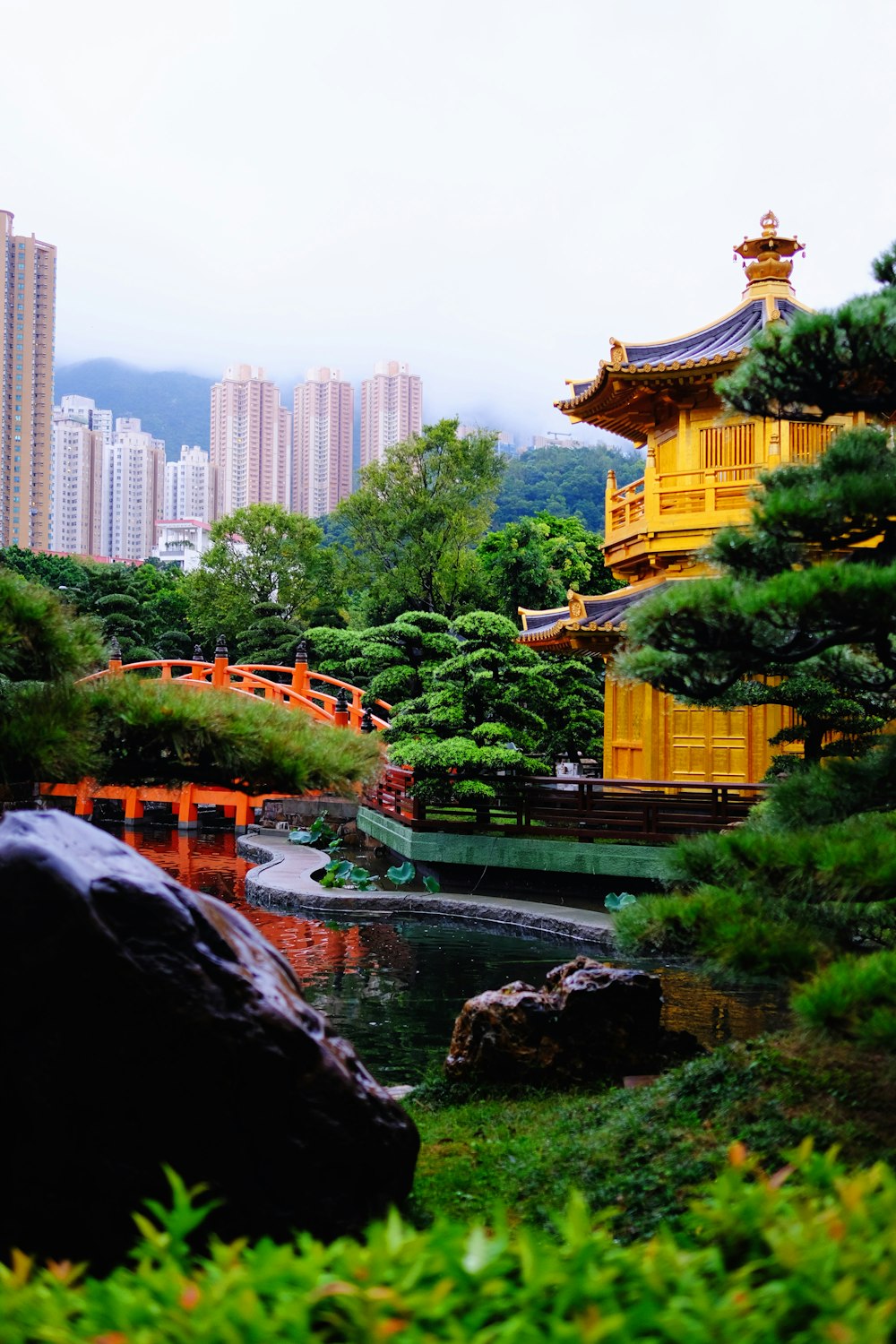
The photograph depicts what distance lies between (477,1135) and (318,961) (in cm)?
507

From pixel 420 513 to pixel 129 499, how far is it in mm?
75148

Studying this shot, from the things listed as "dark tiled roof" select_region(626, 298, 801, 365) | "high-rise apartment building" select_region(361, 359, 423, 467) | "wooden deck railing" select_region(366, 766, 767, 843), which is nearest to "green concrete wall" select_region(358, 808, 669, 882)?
"wooden deck railing" select_region(366, 766, 767, 843)

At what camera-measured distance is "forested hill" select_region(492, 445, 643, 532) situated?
54.2 metres

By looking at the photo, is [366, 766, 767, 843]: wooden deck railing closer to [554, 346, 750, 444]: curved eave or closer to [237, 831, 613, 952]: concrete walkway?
[237, 831, 613, 952]: concrete walkway

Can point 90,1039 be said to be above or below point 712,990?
above

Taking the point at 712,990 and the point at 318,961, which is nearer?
the point at 712,990

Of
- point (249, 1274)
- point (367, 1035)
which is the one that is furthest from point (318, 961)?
point (249, 1274)

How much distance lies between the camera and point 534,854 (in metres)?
13.8

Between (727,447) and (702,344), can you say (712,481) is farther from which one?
(702,344)

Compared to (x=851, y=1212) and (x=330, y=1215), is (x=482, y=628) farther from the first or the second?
(x=851, y=1212)

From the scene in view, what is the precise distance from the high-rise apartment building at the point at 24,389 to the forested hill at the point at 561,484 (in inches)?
1059

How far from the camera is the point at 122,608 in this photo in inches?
1341

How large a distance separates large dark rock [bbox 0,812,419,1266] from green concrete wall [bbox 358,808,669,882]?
912 cm

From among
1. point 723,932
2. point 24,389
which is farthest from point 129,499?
point 723,932
